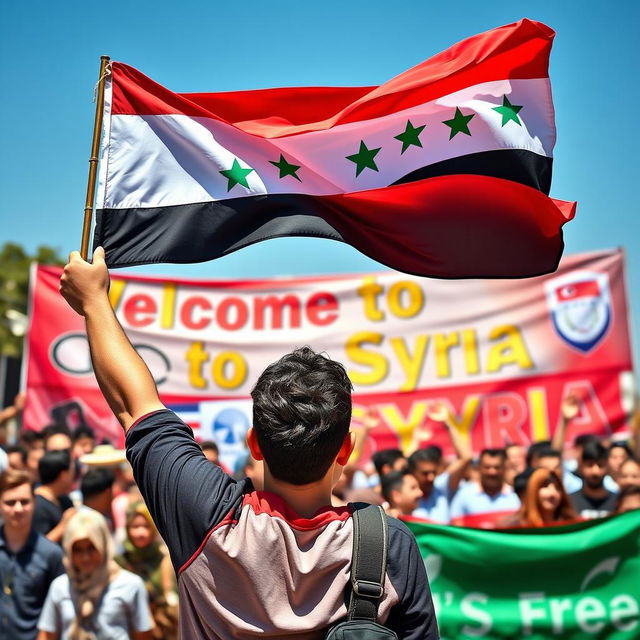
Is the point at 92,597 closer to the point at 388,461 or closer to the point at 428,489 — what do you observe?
the point at 428,489

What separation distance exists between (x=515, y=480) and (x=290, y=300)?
5197 millimetres

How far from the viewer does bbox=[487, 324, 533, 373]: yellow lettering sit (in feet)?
34.1

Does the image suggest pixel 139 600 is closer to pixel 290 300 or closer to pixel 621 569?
pixel 621 569

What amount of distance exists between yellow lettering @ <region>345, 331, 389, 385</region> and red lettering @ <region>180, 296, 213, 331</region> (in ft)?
5.87

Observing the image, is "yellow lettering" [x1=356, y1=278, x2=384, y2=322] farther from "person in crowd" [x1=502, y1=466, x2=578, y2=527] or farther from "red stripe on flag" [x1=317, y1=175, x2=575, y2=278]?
"red stripe on flag" [x1=317, y1=175, x2=575, y2=278]

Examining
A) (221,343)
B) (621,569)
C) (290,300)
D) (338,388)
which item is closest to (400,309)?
(290,300)

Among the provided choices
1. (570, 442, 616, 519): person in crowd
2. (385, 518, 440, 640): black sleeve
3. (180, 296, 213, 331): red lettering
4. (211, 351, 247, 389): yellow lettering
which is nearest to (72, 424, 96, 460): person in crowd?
(211, 351, 247, 389): yellow lettering

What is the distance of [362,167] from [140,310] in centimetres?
774

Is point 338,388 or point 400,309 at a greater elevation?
point 400,309

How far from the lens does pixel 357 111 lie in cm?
377

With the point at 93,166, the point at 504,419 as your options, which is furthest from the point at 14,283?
the point at 93,166

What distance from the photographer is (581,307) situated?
33.8 ft

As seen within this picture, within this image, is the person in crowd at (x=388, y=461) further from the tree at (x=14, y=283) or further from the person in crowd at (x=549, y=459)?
the tree at (x=14, y=283)

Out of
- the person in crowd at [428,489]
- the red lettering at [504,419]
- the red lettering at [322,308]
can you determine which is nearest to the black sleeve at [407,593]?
the person in crowd at [428,489]
